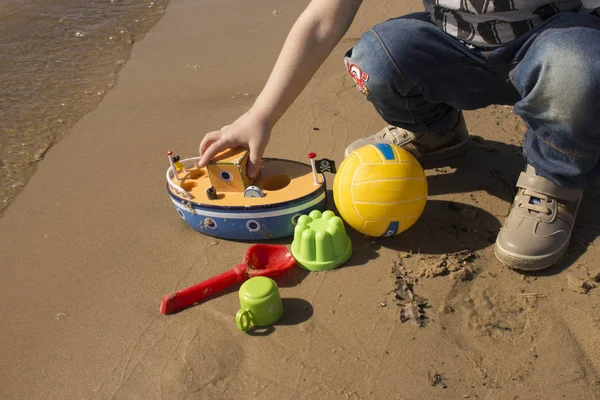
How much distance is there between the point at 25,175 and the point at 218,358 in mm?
1956

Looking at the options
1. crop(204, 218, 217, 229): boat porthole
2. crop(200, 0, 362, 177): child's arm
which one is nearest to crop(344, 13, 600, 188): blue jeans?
crop(200, 0, 362, 177): child's arm

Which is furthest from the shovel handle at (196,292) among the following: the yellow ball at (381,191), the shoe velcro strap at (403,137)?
the shoe velcro strap at (403,137)

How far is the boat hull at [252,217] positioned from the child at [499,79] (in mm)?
209

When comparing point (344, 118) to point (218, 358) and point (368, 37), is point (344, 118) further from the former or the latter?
point (218, 358)

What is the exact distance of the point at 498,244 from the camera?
2.32 m

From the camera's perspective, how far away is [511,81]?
226 centimetres

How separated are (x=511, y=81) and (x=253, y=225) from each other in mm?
1180

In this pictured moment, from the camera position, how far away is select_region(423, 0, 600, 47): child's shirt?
2.23 m

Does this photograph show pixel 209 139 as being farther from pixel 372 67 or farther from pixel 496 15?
pixel 496 15

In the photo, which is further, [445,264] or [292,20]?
[292,20]

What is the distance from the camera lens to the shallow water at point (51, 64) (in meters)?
3.66

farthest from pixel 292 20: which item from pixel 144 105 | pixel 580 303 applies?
pixel 580 303

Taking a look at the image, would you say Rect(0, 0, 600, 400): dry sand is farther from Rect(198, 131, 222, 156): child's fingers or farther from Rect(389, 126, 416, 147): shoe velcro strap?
Rect(198, 131, 222, 156): child's fingers

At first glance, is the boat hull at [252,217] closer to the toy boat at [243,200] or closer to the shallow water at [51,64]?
the toy boat at [243,200]
